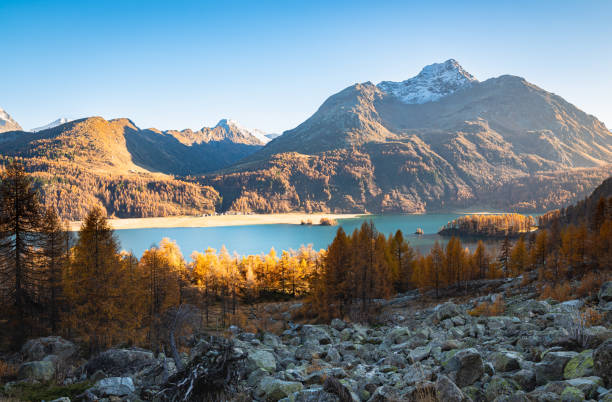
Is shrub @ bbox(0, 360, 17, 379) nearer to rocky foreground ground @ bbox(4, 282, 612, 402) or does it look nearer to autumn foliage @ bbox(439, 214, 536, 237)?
rocky foreground ground @ bbox(4, 282, 612, 402)

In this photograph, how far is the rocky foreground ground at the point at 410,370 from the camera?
5637mm

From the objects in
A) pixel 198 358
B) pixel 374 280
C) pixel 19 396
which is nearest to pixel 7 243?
pixel 19 396

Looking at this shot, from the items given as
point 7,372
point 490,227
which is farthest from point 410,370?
point 490,227

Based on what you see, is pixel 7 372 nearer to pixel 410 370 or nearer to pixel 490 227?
pixel 410 370

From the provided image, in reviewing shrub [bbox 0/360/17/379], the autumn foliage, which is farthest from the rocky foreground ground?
the autumn foliage

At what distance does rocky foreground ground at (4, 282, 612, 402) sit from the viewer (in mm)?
5637

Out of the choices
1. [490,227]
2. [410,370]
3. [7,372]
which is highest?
[410,370]

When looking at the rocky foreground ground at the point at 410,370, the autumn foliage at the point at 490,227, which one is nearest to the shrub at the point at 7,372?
the rocky foreground ground at the point at 410,370

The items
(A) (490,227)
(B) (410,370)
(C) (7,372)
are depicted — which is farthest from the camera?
(A) (490,227)

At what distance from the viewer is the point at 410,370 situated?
817 cm

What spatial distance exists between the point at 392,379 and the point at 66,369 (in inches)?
518

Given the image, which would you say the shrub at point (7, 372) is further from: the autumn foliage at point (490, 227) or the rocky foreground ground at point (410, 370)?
the autumn foliage at point (490, 227)

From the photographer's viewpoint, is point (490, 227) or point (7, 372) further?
point (490, 227)

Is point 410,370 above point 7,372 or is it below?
above
